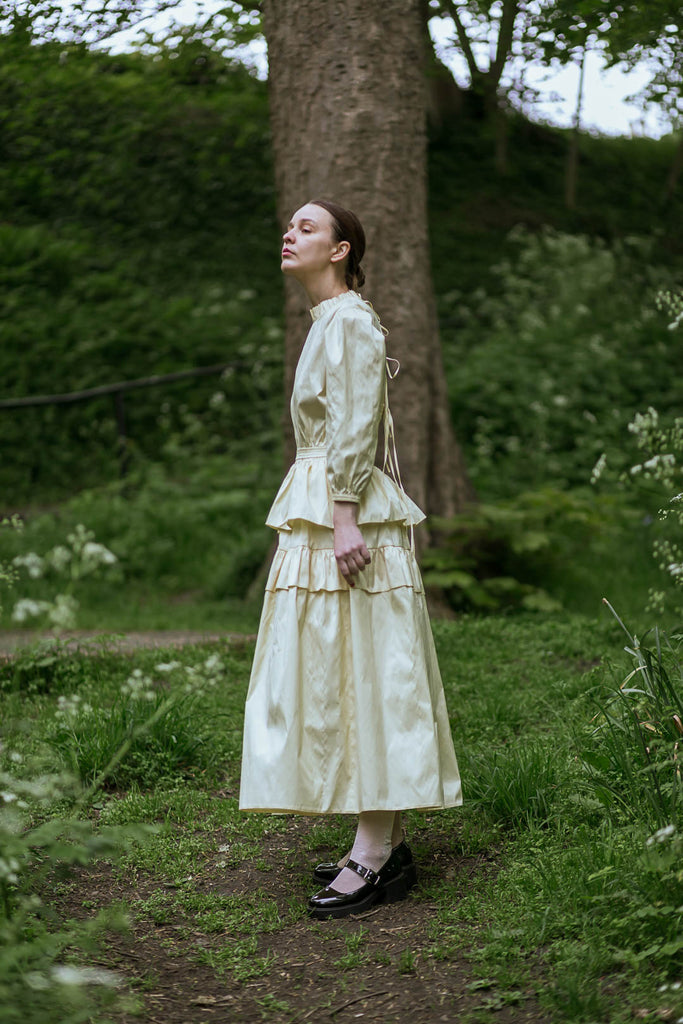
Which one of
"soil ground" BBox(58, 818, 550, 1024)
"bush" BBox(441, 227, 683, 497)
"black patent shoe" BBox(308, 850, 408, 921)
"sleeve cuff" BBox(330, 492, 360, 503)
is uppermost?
"bush" BBox(441, 227, 683, 497)

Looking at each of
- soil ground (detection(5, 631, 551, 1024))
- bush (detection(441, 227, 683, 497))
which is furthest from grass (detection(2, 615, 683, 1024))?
bush (detection(441, 227, 683, 497))

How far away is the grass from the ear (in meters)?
1.56

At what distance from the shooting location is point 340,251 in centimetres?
326

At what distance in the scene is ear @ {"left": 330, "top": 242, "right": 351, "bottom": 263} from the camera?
10.7 ft

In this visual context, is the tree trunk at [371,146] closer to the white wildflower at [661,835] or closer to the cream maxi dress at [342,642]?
the cream maxi dress at [342,642]

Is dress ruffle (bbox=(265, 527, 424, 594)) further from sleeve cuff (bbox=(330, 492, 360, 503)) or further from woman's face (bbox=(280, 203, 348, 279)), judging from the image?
woman's face (bbox=(280, 203, 348, 279))

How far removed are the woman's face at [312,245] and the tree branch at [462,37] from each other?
216 inches

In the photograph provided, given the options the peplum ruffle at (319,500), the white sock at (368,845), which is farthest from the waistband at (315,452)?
the white sock at (368,845)

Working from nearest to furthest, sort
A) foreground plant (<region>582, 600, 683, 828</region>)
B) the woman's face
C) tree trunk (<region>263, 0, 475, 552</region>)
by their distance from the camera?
foreground plant (<region>582, 600, 683, 828</region>), the woman's face, tree trunk (<region>263, 0, 475, 552</region>)

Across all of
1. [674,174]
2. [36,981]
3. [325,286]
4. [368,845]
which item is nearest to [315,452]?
[325,286]

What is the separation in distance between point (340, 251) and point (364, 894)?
1.91 meters

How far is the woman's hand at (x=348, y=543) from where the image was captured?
297cm

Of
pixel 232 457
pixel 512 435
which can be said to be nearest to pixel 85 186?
pixel 232 457

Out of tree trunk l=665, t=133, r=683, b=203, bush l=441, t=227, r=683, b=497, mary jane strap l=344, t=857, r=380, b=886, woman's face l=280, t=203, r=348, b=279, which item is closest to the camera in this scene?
mary jane strap l=344, t=857, r=380, b=886
